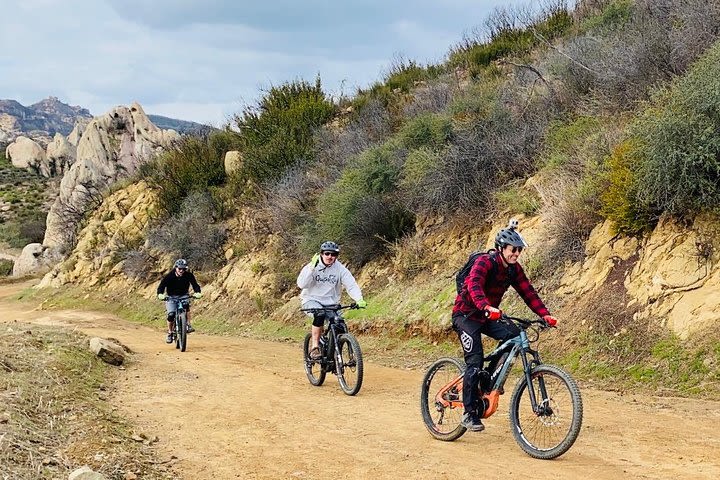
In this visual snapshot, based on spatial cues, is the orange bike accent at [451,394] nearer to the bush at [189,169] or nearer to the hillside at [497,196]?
the hillside at [497,196]

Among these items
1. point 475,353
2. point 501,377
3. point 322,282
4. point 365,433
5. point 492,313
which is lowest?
point 365,433

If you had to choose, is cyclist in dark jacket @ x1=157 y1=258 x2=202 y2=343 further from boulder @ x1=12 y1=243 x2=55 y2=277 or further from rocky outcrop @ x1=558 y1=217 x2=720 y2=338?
boulder @ x1=12 y1=243 x2=55 y2=277

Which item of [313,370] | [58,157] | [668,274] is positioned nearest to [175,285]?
Answer: [313,370]

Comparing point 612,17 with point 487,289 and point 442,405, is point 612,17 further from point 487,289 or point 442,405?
point 442,405

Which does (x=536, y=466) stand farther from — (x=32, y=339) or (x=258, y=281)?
(x=258, y=281)

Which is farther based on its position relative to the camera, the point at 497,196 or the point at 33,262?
the point at 33,262

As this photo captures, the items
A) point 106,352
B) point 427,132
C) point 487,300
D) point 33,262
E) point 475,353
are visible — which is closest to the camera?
point 487,300

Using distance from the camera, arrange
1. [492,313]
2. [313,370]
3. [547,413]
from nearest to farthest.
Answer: [547,413]
[492,313]
[313,370]

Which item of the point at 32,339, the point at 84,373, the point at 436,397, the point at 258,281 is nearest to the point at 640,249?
the point at 436,397

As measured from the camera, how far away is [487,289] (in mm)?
6520

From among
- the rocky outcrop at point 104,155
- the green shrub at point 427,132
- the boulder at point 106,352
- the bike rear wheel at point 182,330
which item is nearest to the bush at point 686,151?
the green shrub at point 427,132

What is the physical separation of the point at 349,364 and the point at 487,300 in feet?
12.4

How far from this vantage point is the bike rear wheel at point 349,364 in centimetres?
935

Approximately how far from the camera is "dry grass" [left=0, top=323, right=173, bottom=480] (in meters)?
Result: 5.22
